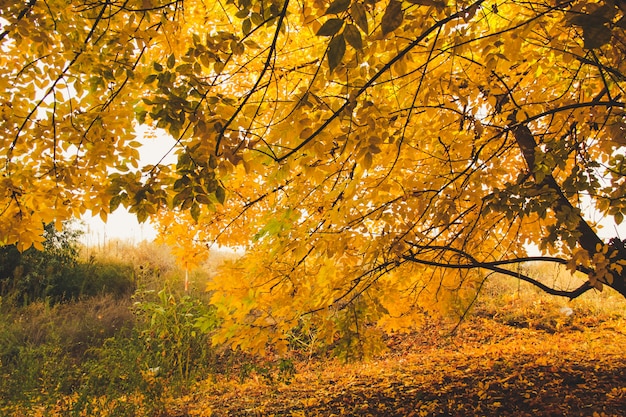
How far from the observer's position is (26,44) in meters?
2.40

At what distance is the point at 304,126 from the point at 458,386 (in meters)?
3.69

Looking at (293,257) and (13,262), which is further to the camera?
(13,262)

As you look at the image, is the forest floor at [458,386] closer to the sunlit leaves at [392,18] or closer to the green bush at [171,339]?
the green bush at [171,339]

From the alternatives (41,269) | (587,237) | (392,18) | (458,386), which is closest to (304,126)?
(392,18)

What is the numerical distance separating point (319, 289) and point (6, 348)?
575 cm

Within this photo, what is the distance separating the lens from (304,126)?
5.04 feet

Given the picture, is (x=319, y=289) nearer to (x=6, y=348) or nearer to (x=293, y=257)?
(x=293, y=257)

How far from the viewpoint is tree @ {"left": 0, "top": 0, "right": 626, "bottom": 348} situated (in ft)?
4.94

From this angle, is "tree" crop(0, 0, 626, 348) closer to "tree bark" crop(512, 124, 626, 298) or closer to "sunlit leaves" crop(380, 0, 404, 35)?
"tree bark" crop(512, 124, 626, 298)

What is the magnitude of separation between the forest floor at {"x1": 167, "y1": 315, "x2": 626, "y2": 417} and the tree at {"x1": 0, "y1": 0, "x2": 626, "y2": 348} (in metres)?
1.23

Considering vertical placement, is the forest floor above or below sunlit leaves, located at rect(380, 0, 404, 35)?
below

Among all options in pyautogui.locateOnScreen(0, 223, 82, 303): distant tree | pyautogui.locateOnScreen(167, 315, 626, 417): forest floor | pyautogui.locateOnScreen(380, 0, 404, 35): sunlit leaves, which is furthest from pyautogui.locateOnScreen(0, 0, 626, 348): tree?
pyautogui.locateOnScreen(0, 223, 82, 303): distant tree

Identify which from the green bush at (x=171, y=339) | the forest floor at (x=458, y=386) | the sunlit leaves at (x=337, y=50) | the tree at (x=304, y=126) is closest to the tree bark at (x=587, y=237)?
the tree at (x=304, y=126)

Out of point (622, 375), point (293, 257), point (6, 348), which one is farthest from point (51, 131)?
point (6, 348)
